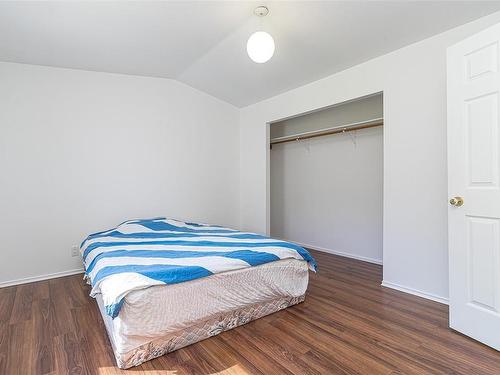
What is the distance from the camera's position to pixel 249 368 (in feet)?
5.12

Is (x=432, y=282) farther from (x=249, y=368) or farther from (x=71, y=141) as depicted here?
(x=71, y=141)

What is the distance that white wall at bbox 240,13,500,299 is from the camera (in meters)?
2.37

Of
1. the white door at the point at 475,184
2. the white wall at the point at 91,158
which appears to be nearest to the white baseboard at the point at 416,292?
the white door at the point at 475,184

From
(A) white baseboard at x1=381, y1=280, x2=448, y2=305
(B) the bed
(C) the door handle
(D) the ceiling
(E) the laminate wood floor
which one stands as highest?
(D) the ceiling

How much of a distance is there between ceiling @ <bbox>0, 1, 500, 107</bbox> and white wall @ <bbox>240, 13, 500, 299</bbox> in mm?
150

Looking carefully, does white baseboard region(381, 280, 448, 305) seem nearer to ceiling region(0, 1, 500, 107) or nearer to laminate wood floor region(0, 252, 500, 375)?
laminate wood floor region(0, 252, 500, 375)

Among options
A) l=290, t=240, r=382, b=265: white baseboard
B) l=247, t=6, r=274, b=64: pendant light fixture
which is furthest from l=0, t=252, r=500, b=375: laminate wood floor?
l=247, t=6, r=274, b=64: pendant light fixture

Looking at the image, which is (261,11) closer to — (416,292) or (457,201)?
(457,201)

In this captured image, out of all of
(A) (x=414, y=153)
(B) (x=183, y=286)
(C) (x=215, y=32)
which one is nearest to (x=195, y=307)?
(B) (x=183, y=286)

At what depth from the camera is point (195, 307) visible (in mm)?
1789

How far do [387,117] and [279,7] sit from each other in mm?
1421

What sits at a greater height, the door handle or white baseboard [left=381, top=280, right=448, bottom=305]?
the door handle

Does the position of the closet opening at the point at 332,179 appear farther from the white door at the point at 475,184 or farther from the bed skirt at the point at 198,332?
the bed skirt at the point at 198,332

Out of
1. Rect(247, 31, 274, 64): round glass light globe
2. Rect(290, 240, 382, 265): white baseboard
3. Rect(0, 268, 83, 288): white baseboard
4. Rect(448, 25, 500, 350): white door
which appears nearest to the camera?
Rect(448, 25, 500, 350): white door
